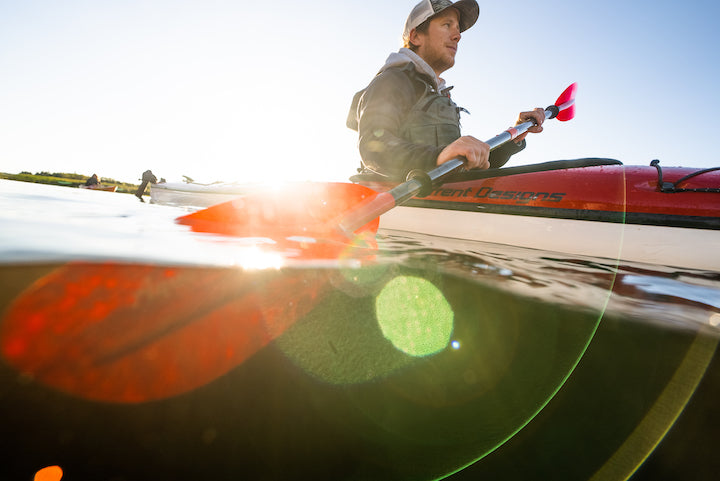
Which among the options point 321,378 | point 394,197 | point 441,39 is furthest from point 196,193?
point 321,378

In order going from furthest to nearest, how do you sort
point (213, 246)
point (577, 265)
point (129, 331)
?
point (577, 265), point (213, 246), point (129, 331)

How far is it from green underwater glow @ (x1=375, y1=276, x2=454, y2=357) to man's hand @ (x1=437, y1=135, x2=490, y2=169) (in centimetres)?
162

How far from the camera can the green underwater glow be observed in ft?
2.78

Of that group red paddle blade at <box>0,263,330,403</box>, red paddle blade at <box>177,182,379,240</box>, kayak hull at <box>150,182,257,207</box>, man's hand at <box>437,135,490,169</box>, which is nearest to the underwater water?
red paddle blade at <box>0,263,330,403</box>

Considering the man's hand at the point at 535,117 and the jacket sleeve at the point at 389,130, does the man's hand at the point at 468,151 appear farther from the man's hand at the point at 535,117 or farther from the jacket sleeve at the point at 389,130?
the man's hand at the point at 535,117

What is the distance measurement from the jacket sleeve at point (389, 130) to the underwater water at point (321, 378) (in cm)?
186

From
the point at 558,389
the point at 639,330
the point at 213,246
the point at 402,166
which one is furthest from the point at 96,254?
the point at 402,166

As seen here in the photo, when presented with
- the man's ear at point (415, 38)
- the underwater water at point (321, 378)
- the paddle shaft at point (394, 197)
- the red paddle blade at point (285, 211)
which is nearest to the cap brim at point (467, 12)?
the man's ear at point (415, 38)

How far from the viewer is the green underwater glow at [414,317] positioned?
33.4 inches

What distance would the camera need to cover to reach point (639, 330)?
95cm

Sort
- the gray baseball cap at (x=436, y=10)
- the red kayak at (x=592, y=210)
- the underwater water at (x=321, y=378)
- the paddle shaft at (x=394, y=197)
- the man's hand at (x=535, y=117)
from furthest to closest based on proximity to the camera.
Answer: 1. the man's hand at (x=535, y=117)
2. the gray baseball cap at (x=436, y=10)
3. the red kayak at (x=592, y=210)
4. the paddle shaft at (x=394, y=197)
5. the underwater water at (x=321, y=378)

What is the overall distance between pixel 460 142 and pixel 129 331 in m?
2.48

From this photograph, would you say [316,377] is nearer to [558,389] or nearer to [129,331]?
[129,331]

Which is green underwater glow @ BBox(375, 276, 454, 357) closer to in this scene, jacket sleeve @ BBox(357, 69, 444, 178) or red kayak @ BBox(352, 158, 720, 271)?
red kayak @ BBox(352, 158, 720, 271)
